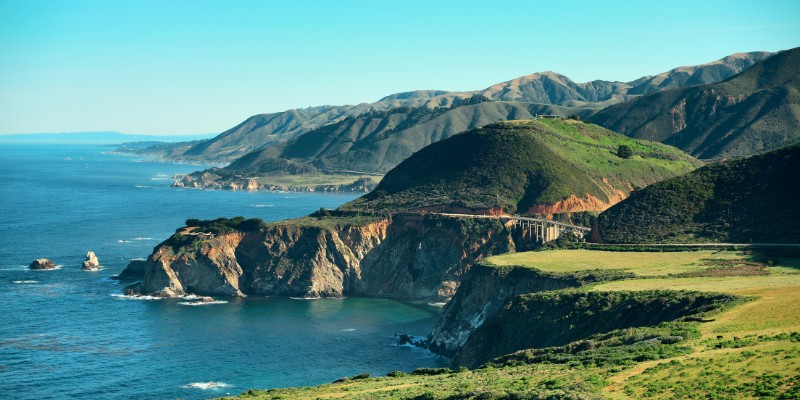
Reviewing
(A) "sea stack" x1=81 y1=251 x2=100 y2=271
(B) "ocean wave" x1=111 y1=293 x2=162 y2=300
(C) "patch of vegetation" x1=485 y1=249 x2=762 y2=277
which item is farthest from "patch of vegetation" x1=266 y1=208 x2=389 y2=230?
(C) "patch of vegetation" x1=485 y1=249 x2=762 y2=277

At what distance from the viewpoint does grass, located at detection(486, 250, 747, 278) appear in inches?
4031

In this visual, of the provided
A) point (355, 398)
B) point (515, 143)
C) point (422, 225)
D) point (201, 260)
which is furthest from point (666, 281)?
point (515, 143)

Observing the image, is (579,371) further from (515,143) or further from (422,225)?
(515,143)

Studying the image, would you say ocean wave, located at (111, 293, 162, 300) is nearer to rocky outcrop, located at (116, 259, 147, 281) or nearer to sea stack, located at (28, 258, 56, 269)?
rocky outcrop, located at (116, 259, 147, 281)

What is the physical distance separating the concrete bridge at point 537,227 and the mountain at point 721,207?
16899 mm

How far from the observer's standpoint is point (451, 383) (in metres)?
62.7

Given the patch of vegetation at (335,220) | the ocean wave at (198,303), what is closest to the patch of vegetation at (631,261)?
the patch of vegetation at (335,220)

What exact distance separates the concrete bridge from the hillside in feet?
19.8

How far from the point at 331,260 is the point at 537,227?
35.3 meters

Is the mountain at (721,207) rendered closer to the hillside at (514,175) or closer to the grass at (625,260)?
the grass at (625,260)

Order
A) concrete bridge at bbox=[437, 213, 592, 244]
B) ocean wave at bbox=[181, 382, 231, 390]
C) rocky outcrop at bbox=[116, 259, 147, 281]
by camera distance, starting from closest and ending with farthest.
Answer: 1. ocean wave at bbox=[181, 382, 231, 390]
2. rocky outcrop at bbox=[116, 259, 147, 281]
3. concrete bridge at bbox=[437, 213, 592, 244]

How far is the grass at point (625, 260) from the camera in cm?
10239

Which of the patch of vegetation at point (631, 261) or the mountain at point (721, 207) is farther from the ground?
the mountain at point (721, 207)

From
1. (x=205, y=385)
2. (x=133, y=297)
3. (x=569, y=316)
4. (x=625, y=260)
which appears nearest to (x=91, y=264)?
(x=133, y=297)
